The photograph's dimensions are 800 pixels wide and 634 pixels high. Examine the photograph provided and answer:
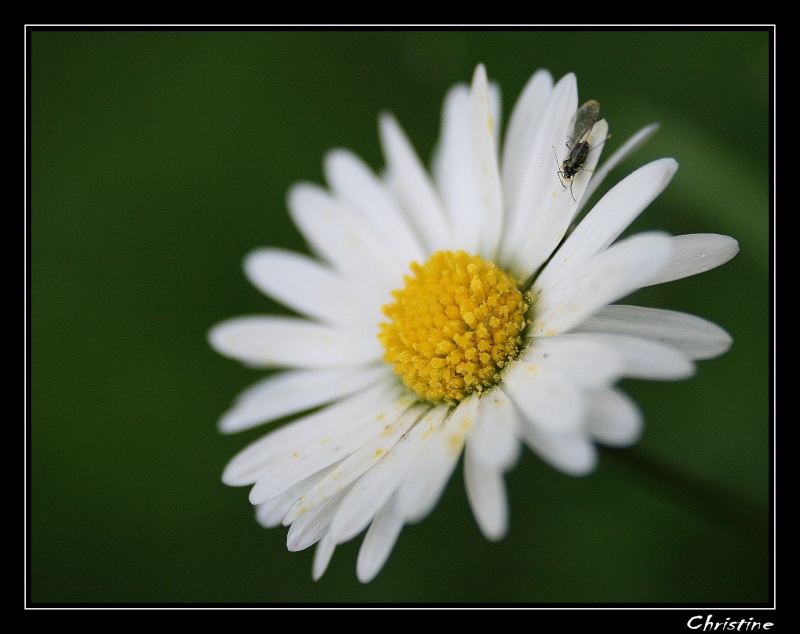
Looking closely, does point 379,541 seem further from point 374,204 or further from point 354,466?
point 374,204

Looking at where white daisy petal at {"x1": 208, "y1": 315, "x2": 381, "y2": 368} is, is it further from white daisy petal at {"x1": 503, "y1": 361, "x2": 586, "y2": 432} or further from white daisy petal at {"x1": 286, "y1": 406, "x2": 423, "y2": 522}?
white daisy petal at {"x1": 503, "y1": 361, "x2": 586, "y2": 432}

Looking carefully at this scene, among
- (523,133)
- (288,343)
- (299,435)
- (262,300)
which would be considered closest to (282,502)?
(299,435)

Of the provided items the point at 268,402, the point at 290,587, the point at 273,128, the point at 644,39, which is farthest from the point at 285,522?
the point at 644,39

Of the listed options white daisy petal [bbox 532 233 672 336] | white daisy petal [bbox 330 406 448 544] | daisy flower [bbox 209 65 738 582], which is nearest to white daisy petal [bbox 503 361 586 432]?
daisy flower [bbox 209 65 738 582]

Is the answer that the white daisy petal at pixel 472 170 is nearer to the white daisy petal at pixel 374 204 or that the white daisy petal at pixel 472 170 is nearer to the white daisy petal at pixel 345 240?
the white daisy petal at pixel 374 204

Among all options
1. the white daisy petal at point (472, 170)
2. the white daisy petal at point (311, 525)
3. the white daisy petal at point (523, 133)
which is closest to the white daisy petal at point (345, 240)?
the white daisy petal at point (472, 170)
